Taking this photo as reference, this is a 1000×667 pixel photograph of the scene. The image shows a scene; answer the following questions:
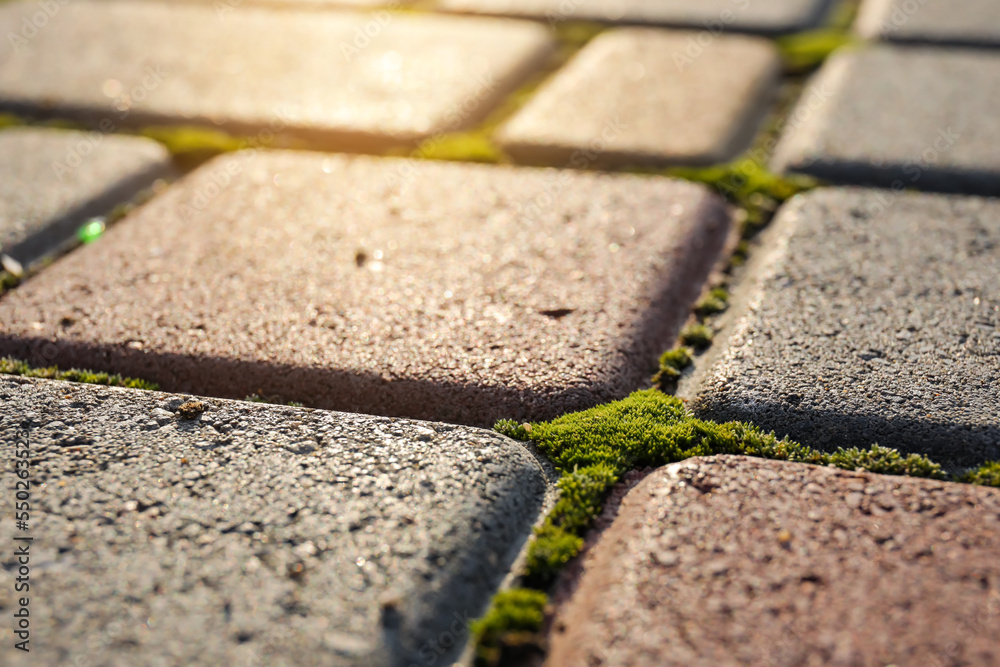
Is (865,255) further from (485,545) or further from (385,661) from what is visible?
(385,661)

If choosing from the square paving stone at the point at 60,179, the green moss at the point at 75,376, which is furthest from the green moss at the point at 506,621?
the square paving stone at the point at 60,179

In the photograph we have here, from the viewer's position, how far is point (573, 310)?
1158 mm

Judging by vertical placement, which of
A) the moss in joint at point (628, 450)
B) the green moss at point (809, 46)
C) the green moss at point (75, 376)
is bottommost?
the moss in joint at point (628, 450)

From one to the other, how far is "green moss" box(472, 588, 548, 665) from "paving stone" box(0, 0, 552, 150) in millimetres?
1104

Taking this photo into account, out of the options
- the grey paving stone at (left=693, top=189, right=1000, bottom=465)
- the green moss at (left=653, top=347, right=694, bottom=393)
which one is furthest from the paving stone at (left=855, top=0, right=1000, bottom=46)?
the green moss at (left=653, top=347, right=694, bottom=393)

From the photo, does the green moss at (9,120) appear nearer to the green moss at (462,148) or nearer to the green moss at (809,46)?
the green moss at (462,148)

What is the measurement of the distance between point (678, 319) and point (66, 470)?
0.72 meters

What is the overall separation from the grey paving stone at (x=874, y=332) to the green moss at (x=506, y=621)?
326 millimetres

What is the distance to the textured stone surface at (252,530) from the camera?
2.35 feet


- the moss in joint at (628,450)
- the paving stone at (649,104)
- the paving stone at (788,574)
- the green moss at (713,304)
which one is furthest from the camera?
the paving stone at (649,104)

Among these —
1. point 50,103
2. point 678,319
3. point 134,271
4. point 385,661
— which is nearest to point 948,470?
point 678,319

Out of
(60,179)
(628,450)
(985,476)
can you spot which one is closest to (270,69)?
(60,179)

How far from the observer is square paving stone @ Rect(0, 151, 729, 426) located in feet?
3.47

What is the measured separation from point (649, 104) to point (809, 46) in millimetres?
531
